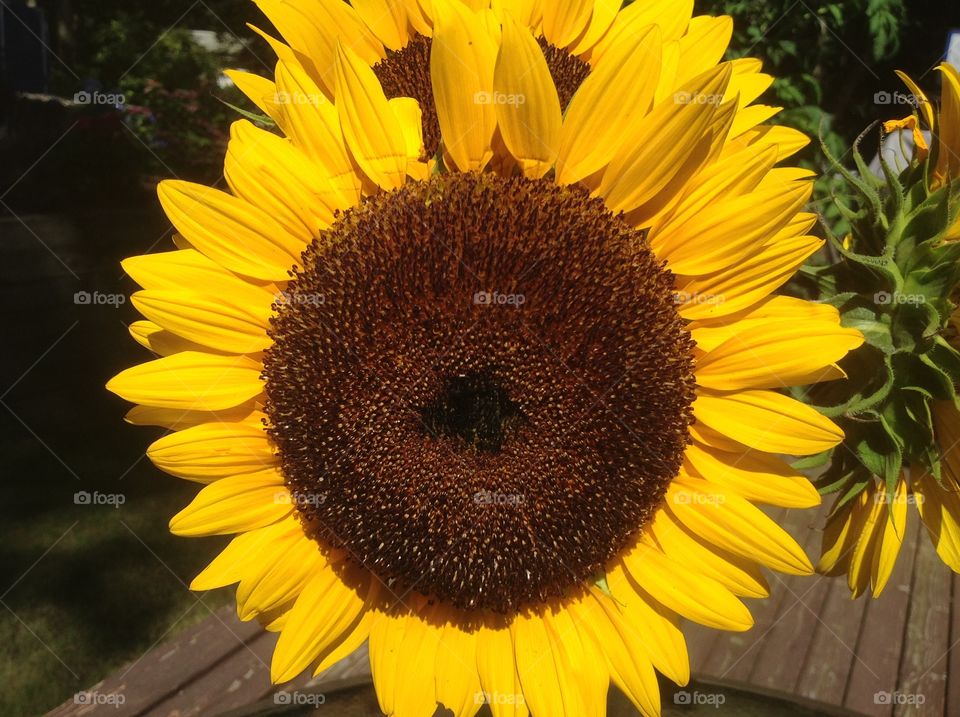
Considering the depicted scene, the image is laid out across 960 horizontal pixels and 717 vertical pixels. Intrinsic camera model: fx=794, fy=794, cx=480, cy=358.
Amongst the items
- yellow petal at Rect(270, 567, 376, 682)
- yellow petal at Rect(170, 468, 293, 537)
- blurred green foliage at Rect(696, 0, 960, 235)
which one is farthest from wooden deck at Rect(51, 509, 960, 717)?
blurred green foliage at Rect(696, 0, 960, 235)

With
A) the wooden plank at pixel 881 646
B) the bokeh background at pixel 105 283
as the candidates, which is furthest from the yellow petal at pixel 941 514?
the wooden plank at pixel 881 646

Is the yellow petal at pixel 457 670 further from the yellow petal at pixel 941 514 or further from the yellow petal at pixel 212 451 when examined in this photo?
the yellow petal at pixel 941 514

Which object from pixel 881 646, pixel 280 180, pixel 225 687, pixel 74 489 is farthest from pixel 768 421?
pixel 74 489

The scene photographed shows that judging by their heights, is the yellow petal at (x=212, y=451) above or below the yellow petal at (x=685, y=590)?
above

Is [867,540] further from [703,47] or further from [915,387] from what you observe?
[703,47]

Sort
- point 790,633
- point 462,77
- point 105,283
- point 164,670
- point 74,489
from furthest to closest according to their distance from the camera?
point 105,283 < point 74,489 < point 790,633 < point 164,670 < point 462,77

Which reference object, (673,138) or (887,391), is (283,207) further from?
(887,391)

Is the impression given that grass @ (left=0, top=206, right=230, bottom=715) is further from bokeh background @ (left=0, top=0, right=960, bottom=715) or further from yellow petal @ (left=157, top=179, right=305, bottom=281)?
yellow petal @ (left=157, top=179, right=305, bottom=281)
